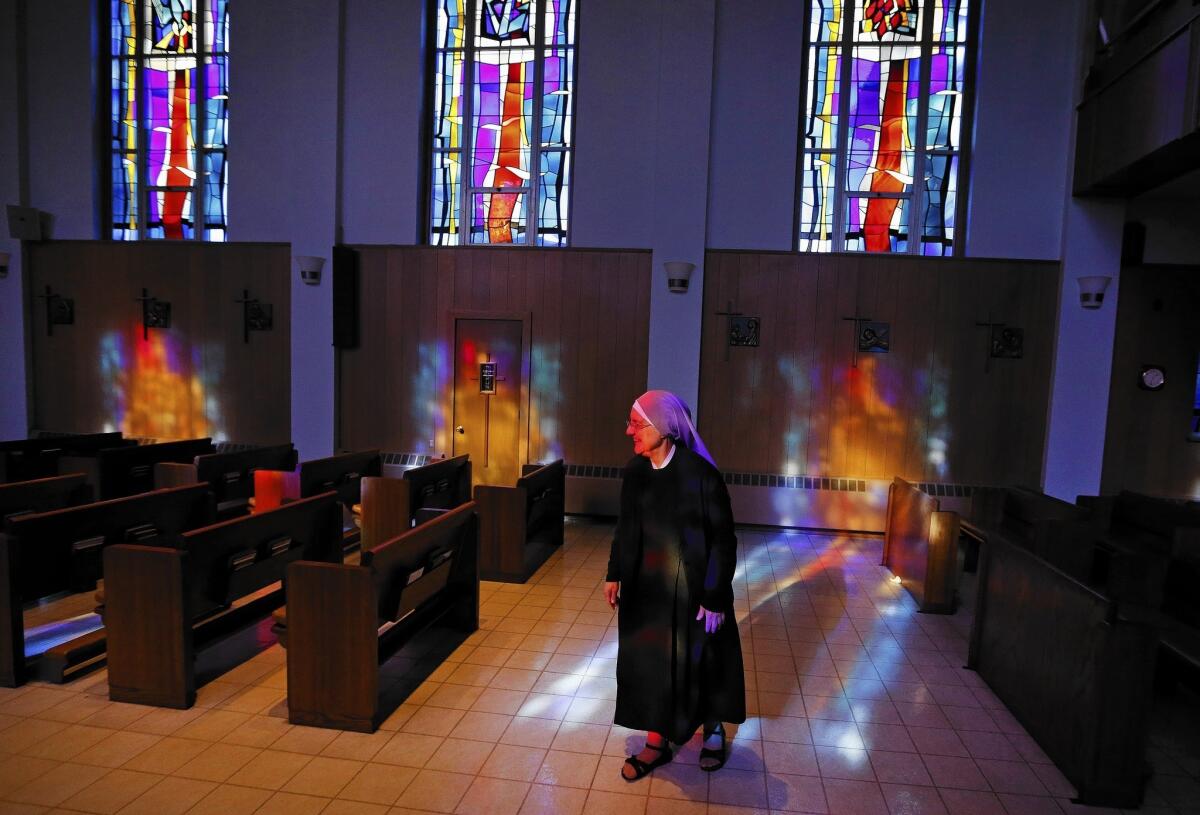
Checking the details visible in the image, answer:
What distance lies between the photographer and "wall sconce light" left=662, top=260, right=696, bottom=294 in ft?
23.0

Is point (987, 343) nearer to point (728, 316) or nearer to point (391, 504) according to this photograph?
point (728, 316)

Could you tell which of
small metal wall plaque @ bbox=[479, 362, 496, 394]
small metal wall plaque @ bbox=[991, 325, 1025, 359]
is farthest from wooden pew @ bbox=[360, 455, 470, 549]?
small metal wall plaque @ bbox=[991, 325, 1025, 359]

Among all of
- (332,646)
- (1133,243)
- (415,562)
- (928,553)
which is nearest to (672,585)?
(415,562)

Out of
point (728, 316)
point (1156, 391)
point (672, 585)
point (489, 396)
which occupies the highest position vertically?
point (728, 316)

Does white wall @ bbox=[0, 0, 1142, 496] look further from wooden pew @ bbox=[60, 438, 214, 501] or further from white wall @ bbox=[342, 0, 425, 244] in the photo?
wooden pew @ bbox=[60, 438, 214, 501]

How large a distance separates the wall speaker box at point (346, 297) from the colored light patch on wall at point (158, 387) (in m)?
1.90

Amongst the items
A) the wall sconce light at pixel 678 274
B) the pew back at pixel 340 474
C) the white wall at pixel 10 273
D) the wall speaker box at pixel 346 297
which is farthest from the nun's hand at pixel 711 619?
the white wall at pixel 10 273

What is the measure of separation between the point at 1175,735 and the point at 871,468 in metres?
3.97

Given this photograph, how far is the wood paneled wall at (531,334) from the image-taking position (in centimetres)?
745

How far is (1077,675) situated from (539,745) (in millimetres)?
2565

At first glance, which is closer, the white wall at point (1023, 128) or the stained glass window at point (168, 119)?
the white wall at point (1023, 128)

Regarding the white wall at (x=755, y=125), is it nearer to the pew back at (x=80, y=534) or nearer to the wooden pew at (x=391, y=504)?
the wooden pew at (x=391, y=504)

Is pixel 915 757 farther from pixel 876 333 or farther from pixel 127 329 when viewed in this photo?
pixel 127 329

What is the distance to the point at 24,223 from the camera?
27.2 feet
